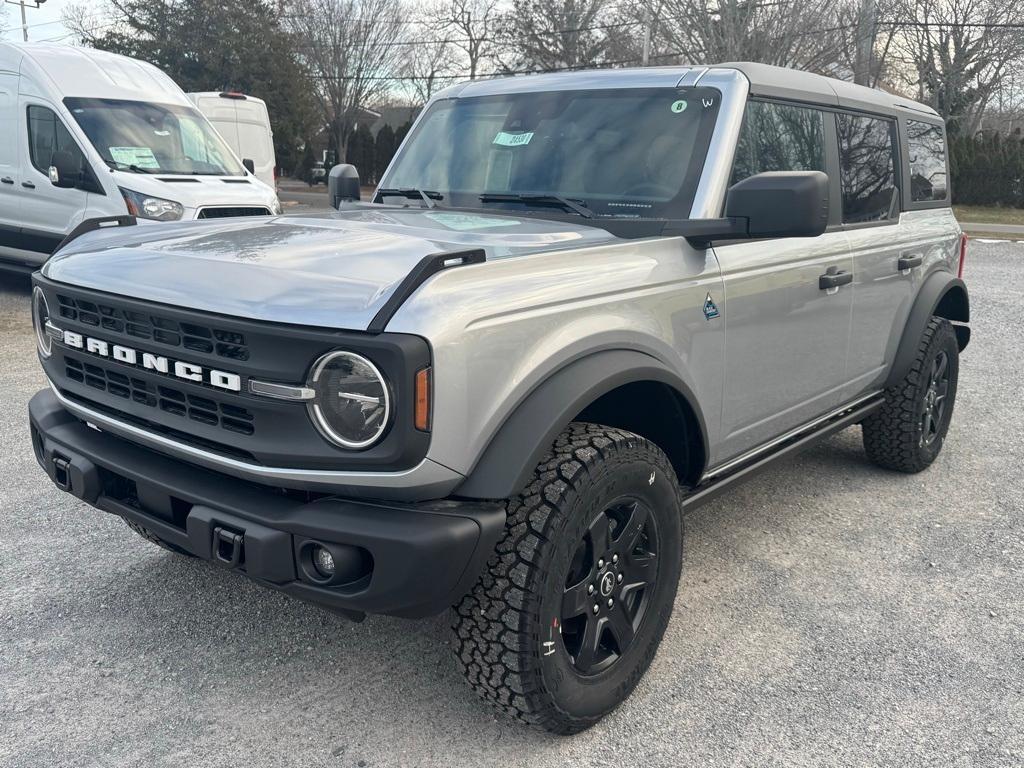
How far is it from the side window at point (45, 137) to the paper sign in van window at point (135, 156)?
0.45m

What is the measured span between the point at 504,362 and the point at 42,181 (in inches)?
353

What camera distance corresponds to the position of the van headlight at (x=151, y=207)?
904 centimetres

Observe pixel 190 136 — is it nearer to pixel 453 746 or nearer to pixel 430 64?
pixel 453 746

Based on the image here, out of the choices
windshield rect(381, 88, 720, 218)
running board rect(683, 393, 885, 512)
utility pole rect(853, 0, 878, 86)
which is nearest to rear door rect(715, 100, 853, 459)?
running board rect(683, 393, 885, 512)

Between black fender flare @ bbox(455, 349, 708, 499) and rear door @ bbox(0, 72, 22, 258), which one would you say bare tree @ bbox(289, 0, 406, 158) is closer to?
rear door @ bbox(0, 72, 22, 258)

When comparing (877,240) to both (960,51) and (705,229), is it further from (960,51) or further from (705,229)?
(960,51)

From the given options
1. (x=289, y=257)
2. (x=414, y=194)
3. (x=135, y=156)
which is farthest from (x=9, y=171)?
(x=289, y=257)

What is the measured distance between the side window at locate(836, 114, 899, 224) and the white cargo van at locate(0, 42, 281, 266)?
269 inches

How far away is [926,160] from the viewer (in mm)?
4910

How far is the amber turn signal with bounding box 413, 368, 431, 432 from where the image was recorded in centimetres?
211

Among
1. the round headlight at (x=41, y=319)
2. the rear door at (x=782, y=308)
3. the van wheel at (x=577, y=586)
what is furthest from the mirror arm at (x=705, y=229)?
the round headlight at (x=41, y=319)

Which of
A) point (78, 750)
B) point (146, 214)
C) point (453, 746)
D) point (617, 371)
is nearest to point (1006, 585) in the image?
point (617, 371)

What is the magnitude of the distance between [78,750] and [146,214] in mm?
7462

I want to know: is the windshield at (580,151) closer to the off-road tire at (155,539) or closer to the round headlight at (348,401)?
the round headlight at (348,401)
